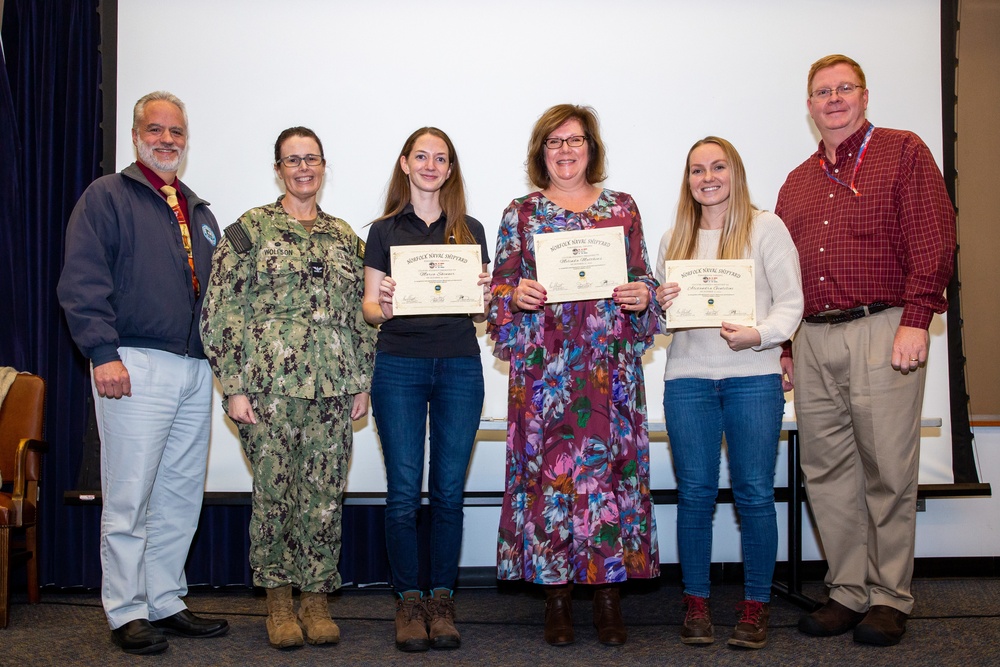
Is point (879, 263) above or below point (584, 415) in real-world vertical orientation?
above

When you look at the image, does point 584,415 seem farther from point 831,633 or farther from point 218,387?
point 218,387

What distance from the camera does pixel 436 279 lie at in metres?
2.62

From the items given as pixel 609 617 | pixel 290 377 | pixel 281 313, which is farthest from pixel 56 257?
pixel 609 617

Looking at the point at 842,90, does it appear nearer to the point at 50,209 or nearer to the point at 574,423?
the point at 574,423

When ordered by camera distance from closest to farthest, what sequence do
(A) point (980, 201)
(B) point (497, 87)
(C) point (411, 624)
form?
(C) point (411, 624) < (B) point (497, 87) < (A) point (980, 201)

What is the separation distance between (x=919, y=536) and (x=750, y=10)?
290 centimetres

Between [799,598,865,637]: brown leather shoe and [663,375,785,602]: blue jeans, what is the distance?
281mm

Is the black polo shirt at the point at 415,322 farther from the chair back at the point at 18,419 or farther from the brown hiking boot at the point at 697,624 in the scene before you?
the chair back at the point at 18,419

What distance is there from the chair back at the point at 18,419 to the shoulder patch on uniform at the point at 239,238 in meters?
1.59

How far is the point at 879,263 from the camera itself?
2.78 m

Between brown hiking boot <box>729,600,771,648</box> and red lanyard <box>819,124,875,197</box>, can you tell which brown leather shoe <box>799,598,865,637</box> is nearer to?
brown hiking boot <box>729,600,771,648</box>

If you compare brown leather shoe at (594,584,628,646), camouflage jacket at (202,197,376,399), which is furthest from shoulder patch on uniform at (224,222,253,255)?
brown leather shoe at (594,584,628,646)

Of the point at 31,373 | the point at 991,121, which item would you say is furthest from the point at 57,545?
the point at 991,121

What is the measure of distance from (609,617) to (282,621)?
45.3 inches
